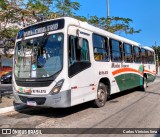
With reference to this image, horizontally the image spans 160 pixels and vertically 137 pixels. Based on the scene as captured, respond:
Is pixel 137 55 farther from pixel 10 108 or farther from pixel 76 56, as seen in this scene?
pixel 10 108

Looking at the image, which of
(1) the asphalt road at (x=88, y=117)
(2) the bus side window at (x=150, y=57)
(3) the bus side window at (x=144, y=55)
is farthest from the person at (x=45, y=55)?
(2) the bus side window at (x=150, y=57)

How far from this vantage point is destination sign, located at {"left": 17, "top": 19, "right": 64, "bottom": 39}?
299 inches

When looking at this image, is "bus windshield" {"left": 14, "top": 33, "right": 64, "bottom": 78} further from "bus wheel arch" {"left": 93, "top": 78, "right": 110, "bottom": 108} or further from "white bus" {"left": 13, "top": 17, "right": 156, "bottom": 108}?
"bus wheel arch" {"left": 93, "top": 78, "right": 110, "bottom": 108}

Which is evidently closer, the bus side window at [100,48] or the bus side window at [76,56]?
the bus side window at [76,56]

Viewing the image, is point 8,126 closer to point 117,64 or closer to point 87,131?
point 87,131

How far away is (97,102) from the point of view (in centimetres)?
903

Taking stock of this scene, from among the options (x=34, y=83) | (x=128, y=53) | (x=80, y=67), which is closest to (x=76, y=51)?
(x=80, y=67)

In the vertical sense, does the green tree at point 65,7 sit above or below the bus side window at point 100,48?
above

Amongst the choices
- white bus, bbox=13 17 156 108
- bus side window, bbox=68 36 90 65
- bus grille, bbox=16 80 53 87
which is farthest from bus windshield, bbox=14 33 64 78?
bus side window, bbox=68 36 90 65

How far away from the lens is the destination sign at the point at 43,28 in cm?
760

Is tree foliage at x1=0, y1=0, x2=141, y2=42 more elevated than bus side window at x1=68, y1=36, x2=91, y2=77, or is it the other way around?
tree foliage at x1=0, y1=0, x2=141, y2=42

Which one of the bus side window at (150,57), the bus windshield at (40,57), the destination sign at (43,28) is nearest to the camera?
the bus windshield at (40,57)

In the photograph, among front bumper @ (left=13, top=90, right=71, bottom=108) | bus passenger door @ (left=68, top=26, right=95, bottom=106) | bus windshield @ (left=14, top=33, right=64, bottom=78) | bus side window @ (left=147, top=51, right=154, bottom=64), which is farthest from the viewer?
bus side window @ (left=147, top=51, right=154, bottom=64)

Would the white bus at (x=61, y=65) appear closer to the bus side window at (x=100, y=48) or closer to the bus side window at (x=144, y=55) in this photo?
the bus side window at (x=100, y=48)
